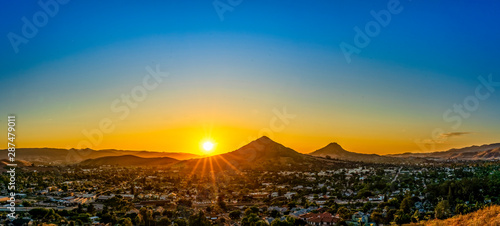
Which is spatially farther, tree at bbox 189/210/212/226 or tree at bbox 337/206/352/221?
tree at bbox 337/206/352/221

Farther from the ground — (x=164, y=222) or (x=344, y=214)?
(x=164, y=222)

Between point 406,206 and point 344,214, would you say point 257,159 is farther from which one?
point 406,206

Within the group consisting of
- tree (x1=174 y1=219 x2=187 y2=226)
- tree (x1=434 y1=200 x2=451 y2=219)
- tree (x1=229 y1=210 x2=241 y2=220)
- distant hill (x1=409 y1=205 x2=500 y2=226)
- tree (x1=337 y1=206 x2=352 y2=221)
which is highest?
distant hill (x1=409 y1=205 x2=500 y2=226)

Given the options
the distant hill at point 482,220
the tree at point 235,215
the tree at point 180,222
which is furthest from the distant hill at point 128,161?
the distant hill at point 482,220

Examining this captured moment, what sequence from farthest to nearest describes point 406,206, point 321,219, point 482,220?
1. point 406,206
2. point 321,219
3. point 482,220

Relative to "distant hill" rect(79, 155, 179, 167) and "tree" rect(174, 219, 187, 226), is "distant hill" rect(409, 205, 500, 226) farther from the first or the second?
"distant hill" rect(79, 155, 179, 167)

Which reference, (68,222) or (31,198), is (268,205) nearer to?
(68,222)

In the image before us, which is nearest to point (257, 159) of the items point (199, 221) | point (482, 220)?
point (199, 221)

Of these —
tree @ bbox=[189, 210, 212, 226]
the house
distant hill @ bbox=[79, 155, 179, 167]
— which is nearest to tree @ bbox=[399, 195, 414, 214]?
the house
